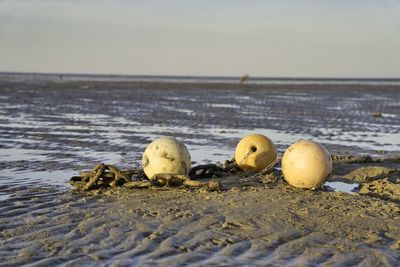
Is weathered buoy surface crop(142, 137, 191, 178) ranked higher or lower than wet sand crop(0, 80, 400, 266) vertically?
higher

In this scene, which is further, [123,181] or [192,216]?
[123,181]

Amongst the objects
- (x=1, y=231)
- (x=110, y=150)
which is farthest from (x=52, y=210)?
(x=110, y=150)

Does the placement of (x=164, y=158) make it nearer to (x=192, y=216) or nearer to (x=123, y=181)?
(x=123, y=181)

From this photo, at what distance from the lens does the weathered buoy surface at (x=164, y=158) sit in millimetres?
9031

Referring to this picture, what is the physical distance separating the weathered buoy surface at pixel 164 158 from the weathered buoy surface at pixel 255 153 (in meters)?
1.18

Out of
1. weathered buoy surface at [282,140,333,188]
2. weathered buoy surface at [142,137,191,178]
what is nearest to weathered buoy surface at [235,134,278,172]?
weathered buoy surface at [282,140,333,188]

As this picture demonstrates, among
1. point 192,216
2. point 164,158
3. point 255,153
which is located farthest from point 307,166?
point 192,216

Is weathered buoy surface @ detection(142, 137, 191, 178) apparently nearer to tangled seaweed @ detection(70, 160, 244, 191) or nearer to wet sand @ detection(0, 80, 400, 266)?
tangled seaweed @ detection(70, 160, 244, 191)

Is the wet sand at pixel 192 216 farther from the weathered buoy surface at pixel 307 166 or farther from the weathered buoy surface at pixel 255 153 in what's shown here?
the weathered buoy surface at pixel 255 153

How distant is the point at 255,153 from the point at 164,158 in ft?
5.26

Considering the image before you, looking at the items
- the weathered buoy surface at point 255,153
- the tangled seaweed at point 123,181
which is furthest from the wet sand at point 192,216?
the weathered buoy surface at point 255,153

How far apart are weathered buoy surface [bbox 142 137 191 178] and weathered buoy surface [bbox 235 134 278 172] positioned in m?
1.18

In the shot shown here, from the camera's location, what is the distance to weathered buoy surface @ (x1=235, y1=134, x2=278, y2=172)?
998 centimetres

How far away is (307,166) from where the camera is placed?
28.7ft
